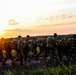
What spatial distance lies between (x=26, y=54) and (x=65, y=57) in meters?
6.82

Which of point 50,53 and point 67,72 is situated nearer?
point 67,72

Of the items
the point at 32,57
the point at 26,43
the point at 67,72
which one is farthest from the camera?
the point at 32,57

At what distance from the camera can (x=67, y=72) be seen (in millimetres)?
19562

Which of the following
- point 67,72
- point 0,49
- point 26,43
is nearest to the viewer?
point 67,72

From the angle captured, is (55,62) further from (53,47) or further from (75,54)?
(75,54)

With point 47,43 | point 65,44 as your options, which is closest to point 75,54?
point 65,44

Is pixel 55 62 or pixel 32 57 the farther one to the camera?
pixel 32 57

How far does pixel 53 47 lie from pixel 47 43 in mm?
584

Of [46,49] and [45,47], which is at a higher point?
A: [45,47]

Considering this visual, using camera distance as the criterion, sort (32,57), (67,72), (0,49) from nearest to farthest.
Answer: (67,72)
(0,49)
(32,57)

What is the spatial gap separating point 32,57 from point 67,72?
1693 centimetres

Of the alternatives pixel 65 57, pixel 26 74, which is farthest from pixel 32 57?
pixel 26 74

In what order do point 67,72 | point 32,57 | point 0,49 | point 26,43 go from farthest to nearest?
point 32,57 → point 0,49 → point 26,43 → point 67,72

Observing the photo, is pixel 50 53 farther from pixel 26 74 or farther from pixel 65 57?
pixel 26 74
